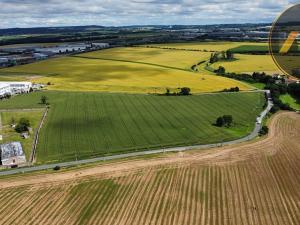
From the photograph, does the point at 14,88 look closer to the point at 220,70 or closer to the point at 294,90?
the point at 220,70

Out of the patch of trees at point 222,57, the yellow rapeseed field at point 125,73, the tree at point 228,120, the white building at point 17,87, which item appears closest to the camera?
the tree at point 228,120

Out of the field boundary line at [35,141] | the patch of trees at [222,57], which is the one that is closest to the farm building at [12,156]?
the field boundary line at [35,141]

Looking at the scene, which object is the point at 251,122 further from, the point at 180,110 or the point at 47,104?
the point at 47,104

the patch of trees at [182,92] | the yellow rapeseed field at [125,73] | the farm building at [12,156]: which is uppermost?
the farm building at [12,156]

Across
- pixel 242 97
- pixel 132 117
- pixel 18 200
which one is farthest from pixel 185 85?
pixel 18 200

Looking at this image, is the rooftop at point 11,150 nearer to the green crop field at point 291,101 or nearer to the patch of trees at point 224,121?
the patch of trees at point 224,121

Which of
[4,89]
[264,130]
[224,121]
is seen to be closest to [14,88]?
[4,89]

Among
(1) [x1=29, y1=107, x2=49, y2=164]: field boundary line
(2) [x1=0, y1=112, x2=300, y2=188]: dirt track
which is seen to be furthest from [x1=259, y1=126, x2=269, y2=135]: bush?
(1) [x1=29, y1=107, x2=49, y2=164]: field boundary line

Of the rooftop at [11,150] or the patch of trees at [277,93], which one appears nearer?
the rooftop at [11,150]
